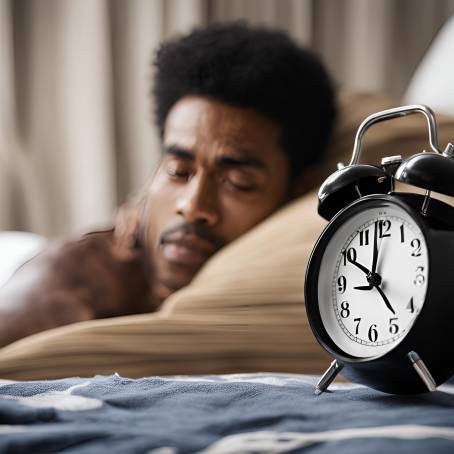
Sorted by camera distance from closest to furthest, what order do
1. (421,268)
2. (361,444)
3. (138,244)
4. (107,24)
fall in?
1. (361,444)
2. (421,268)
3. (138,244)
4. (107,24)

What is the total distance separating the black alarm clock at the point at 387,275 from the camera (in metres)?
Result: 0.64

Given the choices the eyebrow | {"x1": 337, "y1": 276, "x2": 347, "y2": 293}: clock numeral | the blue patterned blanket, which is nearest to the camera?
the blue patterned blanket

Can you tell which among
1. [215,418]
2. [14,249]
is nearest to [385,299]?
[215,418]

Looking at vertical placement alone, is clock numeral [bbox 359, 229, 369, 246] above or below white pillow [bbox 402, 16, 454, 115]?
below

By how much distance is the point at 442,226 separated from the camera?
26.1 inches

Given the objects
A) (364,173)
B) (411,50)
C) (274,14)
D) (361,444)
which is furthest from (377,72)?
(361,444)

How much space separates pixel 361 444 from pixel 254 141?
2.55ft

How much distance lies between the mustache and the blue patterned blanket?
1.43 feet

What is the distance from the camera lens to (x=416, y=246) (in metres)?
0.68

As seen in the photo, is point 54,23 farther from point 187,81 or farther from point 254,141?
point 254,141

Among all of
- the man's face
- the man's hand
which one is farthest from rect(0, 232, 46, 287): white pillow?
the man's face

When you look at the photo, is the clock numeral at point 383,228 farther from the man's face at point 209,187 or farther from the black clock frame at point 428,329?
the man's face at point 209,187

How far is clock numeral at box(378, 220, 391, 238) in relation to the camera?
0.71 m

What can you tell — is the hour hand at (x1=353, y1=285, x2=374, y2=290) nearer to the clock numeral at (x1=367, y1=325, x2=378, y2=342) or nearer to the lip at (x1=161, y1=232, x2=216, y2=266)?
the clock numeral at (x1=367, y1=325, x2=378, y2=342)
